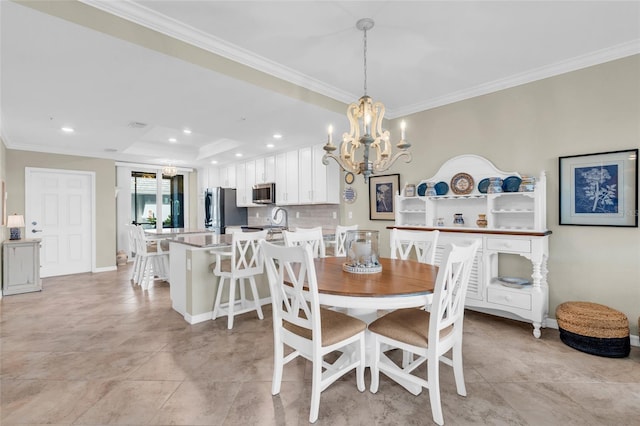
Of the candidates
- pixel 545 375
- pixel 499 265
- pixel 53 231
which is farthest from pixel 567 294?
pixel 53 231

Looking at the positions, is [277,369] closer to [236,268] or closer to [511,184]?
[236,268]

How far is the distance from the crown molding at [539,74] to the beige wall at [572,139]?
0.05 meters

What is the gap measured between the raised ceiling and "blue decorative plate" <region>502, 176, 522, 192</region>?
104cm

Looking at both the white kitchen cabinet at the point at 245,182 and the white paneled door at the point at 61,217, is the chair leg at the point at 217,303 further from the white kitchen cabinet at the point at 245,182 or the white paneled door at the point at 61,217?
the white paneled door at the point at 61,217

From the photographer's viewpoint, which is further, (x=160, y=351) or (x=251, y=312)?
(x=251, y=312)

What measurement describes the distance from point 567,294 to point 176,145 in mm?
6872

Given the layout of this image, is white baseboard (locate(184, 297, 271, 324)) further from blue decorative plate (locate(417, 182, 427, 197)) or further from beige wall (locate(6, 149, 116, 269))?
beige wall (locate(6, 149, 116, 269))

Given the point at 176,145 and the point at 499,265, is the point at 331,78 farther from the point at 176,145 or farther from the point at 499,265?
the point at 176,145

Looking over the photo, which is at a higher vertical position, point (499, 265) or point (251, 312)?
point (499, 265)

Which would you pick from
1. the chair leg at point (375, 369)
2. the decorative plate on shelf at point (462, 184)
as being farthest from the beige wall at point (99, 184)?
the decorative plate on shelf at point (462, 184)

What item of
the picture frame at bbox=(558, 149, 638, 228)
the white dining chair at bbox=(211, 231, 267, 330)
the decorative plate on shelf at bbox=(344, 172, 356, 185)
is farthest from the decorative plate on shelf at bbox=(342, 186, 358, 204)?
the picture frame at bbox=(558, 149, 638, 228)

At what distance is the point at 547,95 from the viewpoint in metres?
3.02

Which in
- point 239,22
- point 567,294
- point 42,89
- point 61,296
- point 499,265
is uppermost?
point 239,22

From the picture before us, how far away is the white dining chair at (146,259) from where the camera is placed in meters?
4.62
